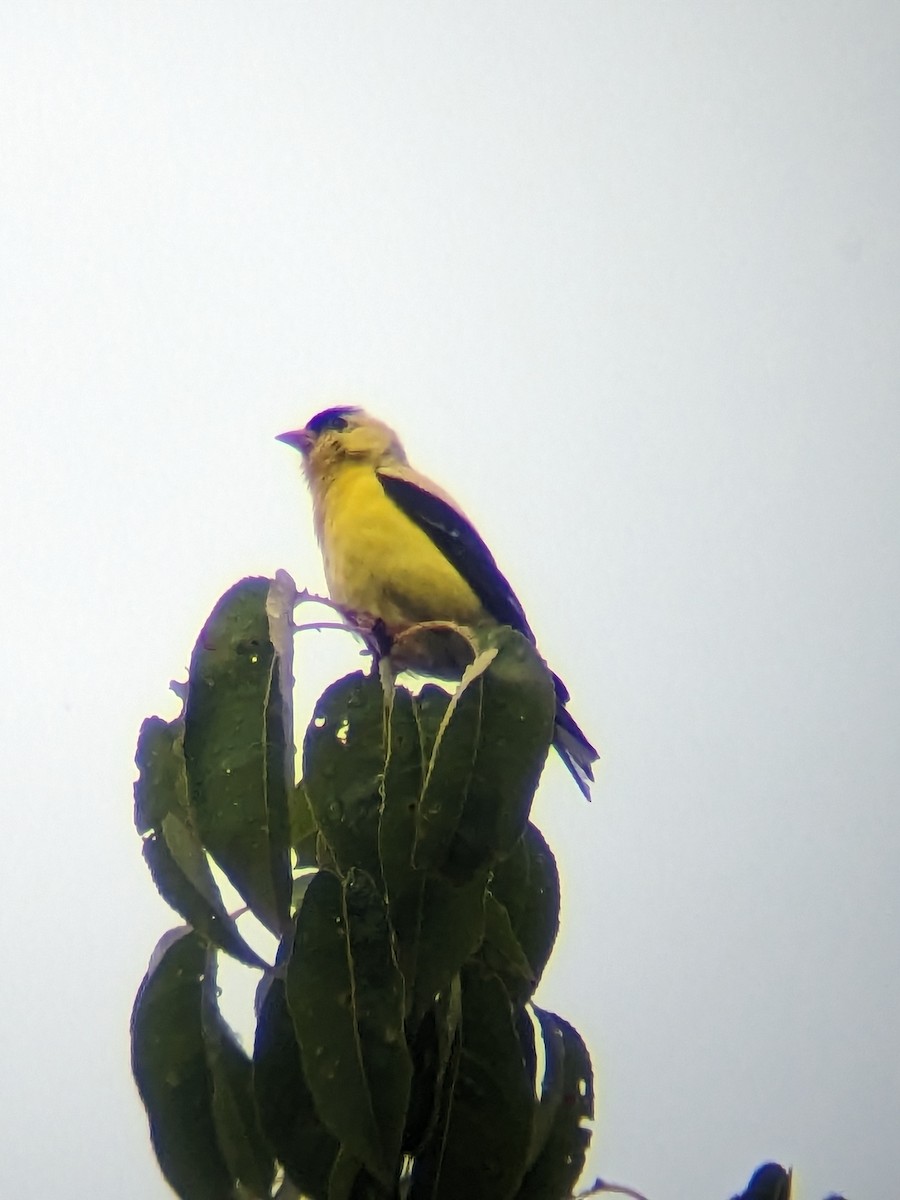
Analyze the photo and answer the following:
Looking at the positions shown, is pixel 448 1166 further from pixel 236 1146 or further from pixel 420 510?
pixel 420 510

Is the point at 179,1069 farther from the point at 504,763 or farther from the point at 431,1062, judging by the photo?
the point at 504,763

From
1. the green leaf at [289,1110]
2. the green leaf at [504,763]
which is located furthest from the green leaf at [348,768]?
the green leaf at [289,1110]

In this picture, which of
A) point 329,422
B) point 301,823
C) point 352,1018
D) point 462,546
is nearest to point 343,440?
point 329,422

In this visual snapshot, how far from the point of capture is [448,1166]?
1906mm

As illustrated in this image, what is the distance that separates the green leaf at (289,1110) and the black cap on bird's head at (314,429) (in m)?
3.37

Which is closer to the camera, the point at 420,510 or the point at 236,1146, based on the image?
the point at 236,1146

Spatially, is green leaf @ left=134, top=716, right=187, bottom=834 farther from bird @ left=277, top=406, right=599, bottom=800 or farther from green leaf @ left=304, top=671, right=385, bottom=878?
bird @ left=277, top=406, right=599, bottom=800

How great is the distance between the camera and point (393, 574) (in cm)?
418

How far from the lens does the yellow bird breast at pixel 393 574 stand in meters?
4.19

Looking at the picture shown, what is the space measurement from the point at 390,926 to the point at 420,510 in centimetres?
273

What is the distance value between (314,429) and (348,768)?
3209mm

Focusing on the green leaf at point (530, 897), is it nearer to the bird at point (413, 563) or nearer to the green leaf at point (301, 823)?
the green leaf at point (301, 823)

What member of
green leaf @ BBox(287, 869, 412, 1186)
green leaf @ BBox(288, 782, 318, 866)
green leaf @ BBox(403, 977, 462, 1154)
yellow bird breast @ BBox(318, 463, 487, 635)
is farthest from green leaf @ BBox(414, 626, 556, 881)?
yellow bird breast @ BBox(318, 463, 487, 635)

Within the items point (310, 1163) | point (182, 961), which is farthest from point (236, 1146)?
point (182, 961)
